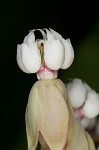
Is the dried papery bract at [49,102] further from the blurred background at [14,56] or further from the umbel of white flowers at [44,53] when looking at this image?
the blurred background at [14,56]

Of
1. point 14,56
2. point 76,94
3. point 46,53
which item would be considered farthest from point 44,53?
point 14,56

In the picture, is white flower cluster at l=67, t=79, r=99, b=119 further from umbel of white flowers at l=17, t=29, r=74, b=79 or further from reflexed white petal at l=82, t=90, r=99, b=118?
umbel of white flowers at l=17, t=29, r=74, b=79

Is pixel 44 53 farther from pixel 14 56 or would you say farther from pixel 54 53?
pixel 14 56

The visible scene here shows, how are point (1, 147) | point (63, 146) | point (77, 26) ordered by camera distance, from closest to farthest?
point (63, 146) → point (1, 147) → point (77, 26)

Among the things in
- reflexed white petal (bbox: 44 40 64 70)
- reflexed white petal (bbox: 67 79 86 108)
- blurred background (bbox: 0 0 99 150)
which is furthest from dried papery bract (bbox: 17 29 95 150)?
blurred background (bbox: 0 0 99 150)

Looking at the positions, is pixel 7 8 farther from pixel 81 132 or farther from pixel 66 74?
pixel 81 132

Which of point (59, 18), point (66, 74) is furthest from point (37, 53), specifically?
point (59, 18)
